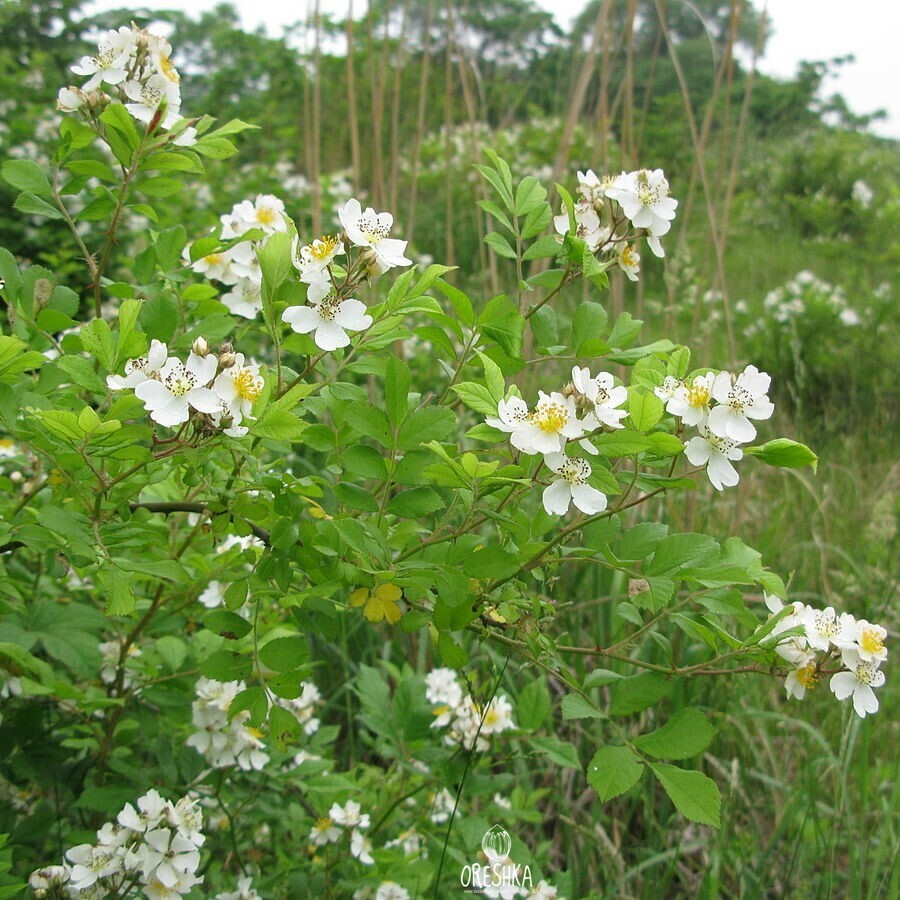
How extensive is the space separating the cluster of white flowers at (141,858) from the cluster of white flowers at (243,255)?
59 cm

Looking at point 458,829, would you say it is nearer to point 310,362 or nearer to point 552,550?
point 552,550

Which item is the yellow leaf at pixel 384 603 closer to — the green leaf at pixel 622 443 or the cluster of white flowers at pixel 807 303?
the green leaf at pixel 622 443

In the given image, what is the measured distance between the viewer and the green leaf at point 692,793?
0.85 m

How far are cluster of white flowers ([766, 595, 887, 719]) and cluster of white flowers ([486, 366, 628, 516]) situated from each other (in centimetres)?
26

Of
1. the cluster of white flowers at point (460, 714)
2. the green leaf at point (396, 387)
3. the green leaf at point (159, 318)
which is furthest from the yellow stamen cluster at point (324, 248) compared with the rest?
the cluster of white flowers at point (460, 714)

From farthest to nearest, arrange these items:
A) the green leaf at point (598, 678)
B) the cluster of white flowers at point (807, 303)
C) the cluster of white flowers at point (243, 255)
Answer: the cluster of white flowers at point (807, 303)
the cluster of white flowers at point (243, 255)
the green leaf at point (598, 678)

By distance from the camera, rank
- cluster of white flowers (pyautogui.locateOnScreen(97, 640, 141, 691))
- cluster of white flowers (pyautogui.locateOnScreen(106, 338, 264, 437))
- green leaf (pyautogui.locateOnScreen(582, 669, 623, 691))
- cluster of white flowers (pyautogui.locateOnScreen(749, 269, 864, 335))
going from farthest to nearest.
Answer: cluster of white flowers (pyautogui.locateOnScreen(749, 269, 864, 335)) → cluster of white flowers (pyautogui.locateOnScreen(97, 640, 141, 691)) → green leaf (pyautogui.locateOnScreen(582, 669, 623, 691)) → cluster of white flowers (pyautogui.locateOnScreen(106, 338, 264, 437))

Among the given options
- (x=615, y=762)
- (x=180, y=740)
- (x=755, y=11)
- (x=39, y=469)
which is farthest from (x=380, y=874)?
(x=755, y=11)

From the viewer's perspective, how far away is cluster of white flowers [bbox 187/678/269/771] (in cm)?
123

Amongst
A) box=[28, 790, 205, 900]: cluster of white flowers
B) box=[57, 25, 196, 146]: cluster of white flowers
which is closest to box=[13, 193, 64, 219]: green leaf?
→ box=[57, 25, 196, 146]: cluster of white flowers

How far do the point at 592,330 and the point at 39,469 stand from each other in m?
0.81

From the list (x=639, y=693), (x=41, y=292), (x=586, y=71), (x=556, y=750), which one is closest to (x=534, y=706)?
(x=556, y=750)

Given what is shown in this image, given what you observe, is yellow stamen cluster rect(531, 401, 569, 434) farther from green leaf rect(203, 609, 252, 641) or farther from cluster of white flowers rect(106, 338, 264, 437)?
green leaf rect(203, 609, 252, 641)

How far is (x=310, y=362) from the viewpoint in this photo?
2.96 ft
